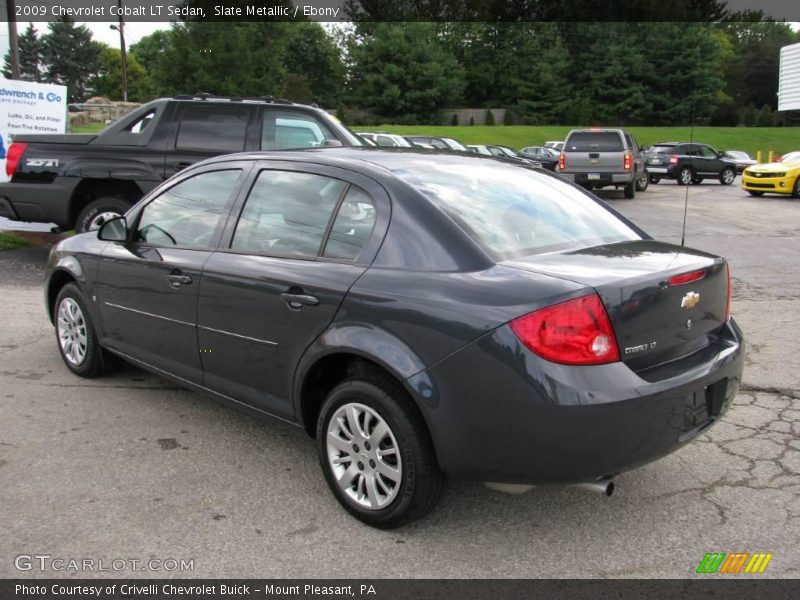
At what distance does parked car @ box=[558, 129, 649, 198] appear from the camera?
63.3 ft

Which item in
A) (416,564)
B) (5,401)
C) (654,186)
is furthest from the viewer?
(654,186)

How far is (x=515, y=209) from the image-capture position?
3607mm

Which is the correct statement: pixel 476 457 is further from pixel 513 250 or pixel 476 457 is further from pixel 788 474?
pixel 788 474

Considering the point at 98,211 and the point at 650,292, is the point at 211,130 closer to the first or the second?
the point at 98,211

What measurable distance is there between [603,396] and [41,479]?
271 centimetres

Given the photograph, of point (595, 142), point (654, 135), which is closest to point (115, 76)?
point (654, 135)

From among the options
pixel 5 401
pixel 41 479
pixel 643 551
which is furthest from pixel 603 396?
pixel 5 401

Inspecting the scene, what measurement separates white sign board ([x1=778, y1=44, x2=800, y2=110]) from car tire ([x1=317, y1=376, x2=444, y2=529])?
152 feet

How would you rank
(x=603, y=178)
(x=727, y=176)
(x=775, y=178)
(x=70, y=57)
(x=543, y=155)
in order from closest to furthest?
(x=603, y=178) < (x=775, y=178) < (x=727, y=176) < (x=543, y=155) < (x=70, y=57)

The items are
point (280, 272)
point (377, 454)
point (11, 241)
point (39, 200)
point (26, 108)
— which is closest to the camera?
point (377, 454)

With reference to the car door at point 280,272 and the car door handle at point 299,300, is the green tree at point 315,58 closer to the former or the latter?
the car door at point 280,272

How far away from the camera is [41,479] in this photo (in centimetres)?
367

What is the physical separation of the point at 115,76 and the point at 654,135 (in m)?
71.4

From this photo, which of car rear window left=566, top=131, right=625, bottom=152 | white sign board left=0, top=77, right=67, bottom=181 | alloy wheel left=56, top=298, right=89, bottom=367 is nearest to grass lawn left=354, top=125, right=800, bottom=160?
car rear window left=566, top=131, right=625, bottom=152
